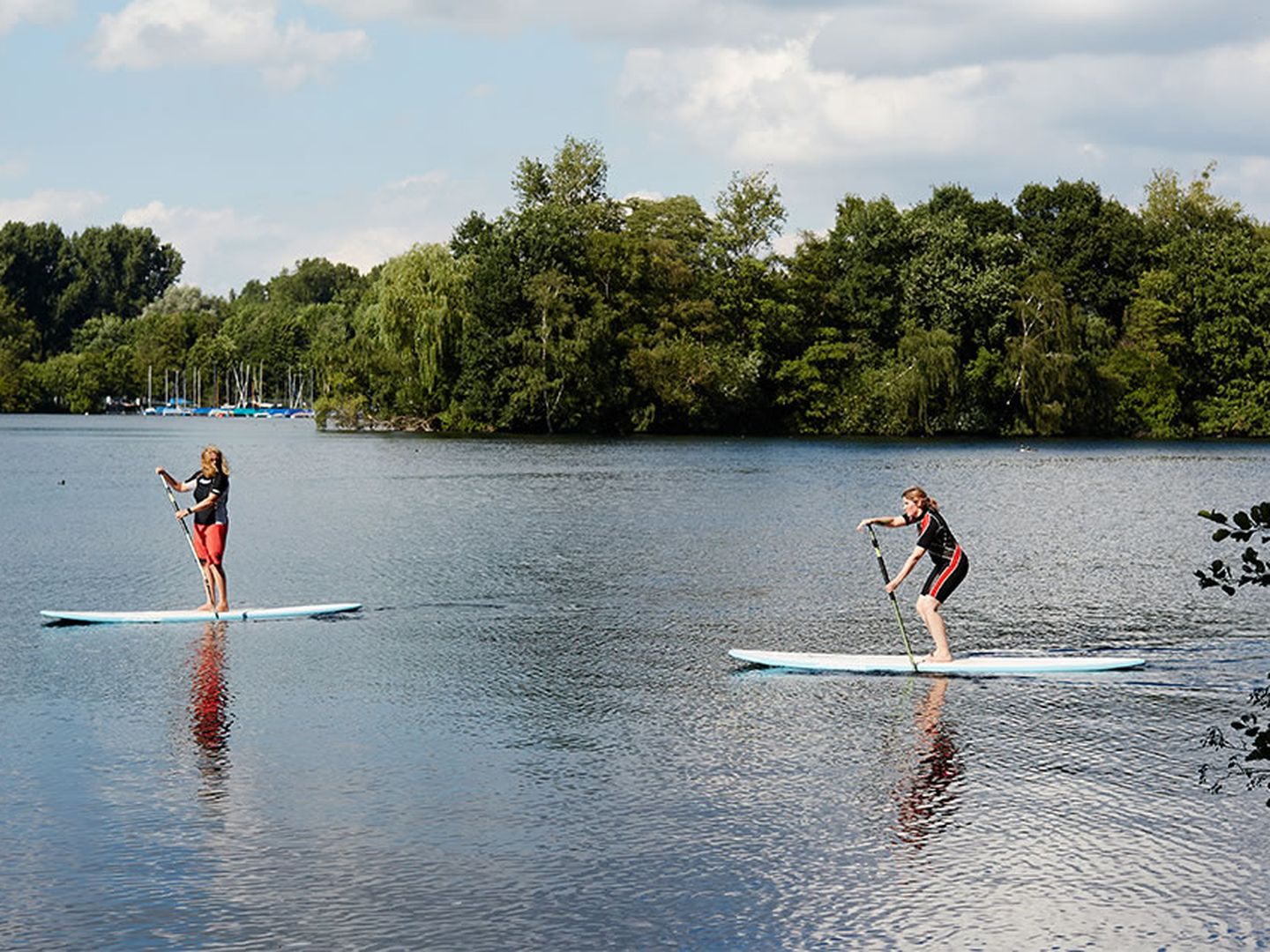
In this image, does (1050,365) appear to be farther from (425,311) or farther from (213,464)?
(213,464)

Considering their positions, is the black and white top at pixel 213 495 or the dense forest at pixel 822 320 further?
the dense forest at pixel 822 320

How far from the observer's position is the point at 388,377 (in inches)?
3841

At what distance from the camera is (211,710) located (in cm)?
1366

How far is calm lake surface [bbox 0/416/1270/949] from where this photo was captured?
843 cm

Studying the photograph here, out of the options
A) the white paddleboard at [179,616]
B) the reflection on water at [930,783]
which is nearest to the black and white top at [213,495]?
the white paddleboard at [179,616]

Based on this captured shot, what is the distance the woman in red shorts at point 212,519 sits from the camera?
19.2 meters

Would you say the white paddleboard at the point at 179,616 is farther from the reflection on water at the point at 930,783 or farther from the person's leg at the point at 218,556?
the reflection on water at the point at 930,783

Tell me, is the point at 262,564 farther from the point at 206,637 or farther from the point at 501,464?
the point at 501,464

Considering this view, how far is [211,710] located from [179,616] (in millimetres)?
5539

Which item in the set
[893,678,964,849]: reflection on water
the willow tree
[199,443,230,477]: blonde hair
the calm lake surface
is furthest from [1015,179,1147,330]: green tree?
[893,678,964,849]: reflection on water

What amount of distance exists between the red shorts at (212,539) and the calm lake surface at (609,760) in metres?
1.03

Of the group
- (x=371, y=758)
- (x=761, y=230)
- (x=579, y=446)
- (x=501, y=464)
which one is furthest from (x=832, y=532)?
(x=761, y=230)

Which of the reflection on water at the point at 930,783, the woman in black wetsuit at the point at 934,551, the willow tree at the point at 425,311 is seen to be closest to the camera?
the reflection on water at the point at 930,783

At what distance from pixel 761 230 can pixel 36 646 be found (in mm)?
94504
